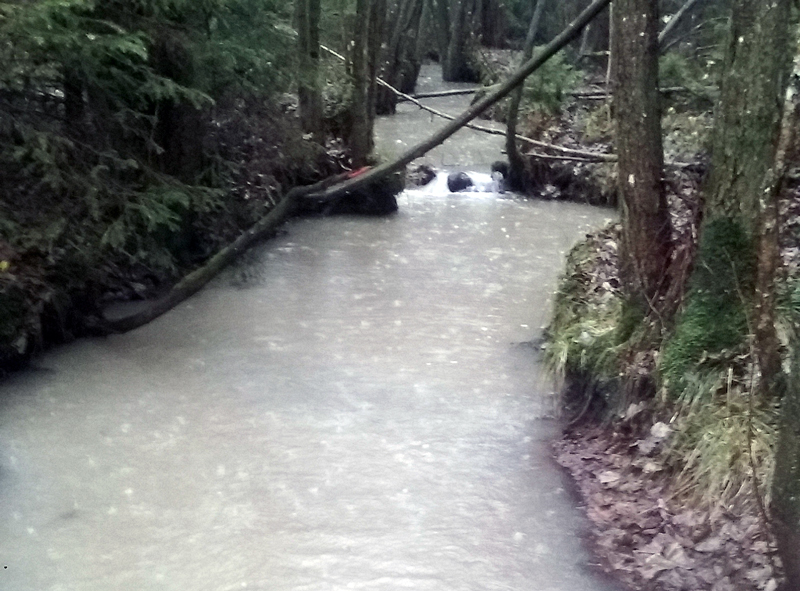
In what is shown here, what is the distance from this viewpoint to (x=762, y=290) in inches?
203

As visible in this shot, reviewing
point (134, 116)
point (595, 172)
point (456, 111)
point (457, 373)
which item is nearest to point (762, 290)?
point (457, 373)

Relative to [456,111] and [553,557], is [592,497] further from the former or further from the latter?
[456,111]

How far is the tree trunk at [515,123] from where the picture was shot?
1466 centimetres

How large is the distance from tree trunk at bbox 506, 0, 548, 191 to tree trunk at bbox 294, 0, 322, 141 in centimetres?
323

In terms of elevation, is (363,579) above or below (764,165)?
below

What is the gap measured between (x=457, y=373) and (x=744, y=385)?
3132 mm

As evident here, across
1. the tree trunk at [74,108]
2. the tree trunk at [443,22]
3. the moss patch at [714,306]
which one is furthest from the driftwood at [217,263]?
the tree trunk at [443,22]

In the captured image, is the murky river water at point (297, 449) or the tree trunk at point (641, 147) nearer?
the murky river water at point (297, 449)

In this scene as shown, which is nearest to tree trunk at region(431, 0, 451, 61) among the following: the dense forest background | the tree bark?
the dense forest background

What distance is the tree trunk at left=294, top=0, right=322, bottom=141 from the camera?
13.5 meters

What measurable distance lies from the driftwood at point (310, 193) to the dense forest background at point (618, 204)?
3.8 inches

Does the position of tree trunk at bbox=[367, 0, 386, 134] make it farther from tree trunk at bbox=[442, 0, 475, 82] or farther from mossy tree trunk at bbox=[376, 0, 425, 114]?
tree trunk at bbox=[442, 0, 475, 82]

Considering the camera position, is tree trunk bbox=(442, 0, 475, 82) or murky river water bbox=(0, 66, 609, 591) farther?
tree trunk bbox=(442, 0, 475, 82)

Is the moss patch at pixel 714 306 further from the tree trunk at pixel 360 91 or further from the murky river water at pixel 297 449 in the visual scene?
the tree trunk at pixel 360 91
